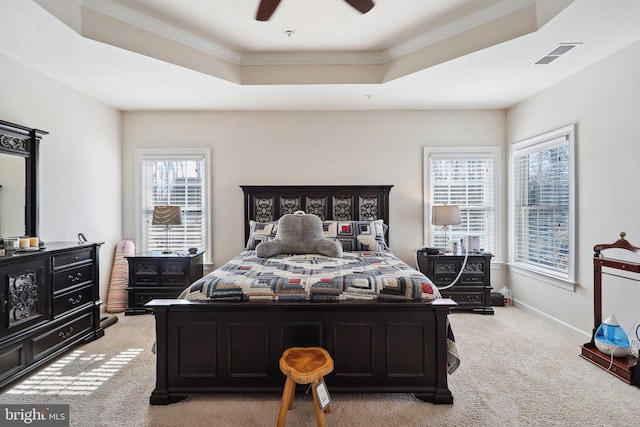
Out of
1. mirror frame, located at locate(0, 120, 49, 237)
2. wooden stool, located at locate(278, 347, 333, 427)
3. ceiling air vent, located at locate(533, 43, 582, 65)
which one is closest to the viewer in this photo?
wooden stool, located at locate(278, 347, 333, 427)

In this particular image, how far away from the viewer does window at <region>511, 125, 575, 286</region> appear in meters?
3.44

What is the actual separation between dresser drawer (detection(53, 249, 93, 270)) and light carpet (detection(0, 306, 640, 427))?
832 mm

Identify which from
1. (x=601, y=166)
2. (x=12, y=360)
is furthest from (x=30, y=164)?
(x=601, y=166)

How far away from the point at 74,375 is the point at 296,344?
6.14 ft

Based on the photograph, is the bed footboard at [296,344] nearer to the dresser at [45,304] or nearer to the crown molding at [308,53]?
the dresser at [45,304]

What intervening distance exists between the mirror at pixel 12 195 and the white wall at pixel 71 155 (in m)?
0.31

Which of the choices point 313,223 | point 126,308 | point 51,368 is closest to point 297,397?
point 313,223

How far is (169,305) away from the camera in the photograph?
2.11 metres

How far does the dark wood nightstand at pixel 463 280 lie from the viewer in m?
3.98

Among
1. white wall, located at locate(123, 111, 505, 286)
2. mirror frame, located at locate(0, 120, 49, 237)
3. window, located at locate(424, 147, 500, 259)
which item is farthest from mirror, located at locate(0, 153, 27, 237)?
window, located at locate(424, 147, 500, 259)

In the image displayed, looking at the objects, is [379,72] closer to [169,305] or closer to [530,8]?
[530,8]

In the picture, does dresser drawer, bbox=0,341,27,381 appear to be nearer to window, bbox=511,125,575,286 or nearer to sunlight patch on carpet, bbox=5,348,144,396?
sunlight patch on carpet, bbox=5,348,144,396

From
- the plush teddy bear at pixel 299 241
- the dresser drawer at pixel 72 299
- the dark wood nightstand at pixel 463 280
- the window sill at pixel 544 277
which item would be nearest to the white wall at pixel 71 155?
the dresser drawer at pixel 72 299

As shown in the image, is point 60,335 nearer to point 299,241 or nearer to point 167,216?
point 167,216
